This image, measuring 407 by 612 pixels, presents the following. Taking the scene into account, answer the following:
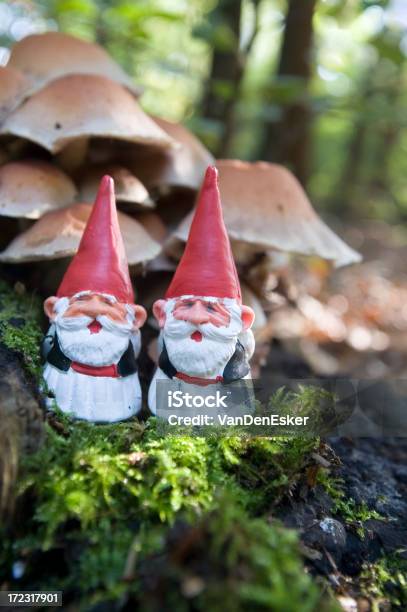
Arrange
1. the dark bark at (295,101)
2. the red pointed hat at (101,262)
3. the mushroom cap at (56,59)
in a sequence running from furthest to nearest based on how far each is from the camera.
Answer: the dark bark at (295,101), the mushroom cap at (56,59), the red pointed hat at (101,262)

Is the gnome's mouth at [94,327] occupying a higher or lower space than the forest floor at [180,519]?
higher

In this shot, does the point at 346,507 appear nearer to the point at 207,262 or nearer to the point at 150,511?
the point at 150,511

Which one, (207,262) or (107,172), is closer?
(207,262)

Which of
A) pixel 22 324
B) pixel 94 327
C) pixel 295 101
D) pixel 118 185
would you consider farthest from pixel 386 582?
pixel 295 101

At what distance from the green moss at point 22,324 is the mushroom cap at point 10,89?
2.96ft

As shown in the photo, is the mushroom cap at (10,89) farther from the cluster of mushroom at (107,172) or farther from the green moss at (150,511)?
the green moss at (150,511)

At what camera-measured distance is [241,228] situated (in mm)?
2764

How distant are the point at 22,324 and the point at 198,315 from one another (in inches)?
36.2

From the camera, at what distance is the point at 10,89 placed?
2.76 meters

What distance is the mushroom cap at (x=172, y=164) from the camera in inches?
119

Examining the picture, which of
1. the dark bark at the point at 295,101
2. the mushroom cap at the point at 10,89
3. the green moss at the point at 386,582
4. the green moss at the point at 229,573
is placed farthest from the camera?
the dark bark at the point at 295,101

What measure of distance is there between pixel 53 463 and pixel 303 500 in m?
0.86

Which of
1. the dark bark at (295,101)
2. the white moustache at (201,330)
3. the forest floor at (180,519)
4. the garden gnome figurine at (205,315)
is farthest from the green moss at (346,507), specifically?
the dark bark at (295,101)

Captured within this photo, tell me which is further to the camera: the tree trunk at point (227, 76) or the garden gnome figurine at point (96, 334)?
the tree trunk at point (227, 76)
